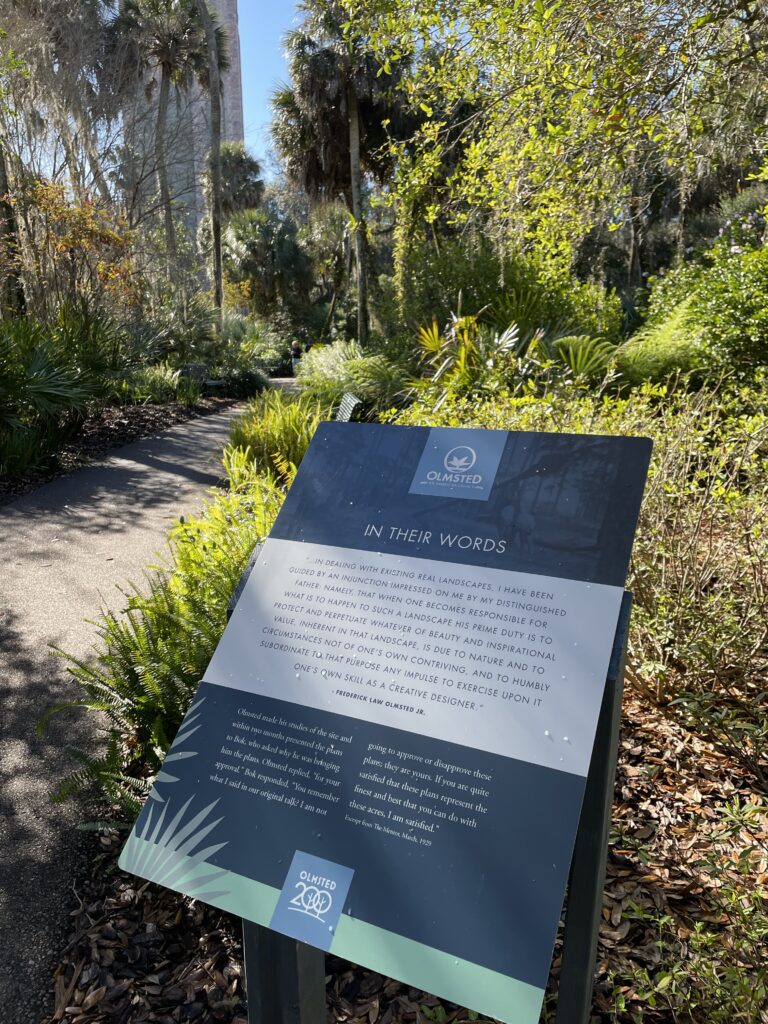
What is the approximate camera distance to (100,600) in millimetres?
4824

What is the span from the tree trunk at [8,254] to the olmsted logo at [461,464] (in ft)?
42.4

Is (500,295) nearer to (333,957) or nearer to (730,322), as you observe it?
(730,322)

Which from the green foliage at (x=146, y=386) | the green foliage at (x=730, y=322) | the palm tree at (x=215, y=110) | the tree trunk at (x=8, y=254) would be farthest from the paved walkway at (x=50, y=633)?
the palm tree at (x=215, y=110)

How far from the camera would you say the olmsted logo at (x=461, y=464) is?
1610mm

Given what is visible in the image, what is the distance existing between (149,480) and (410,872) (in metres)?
7.71

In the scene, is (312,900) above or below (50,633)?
above

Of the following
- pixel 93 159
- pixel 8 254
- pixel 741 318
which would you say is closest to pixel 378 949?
pixel 741 318

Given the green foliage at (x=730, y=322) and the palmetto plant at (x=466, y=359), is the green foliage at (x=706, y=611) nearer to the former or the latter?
the palmetto plant at (x=466, y=359)

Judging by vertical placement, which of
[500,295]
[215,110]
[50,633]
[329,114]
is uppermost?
[215,110]

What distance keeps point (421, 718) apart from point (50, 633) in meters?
3.64


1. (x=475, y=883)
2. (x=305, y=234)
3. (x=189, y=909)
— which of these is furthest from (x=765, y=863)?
(x=305, y=234)

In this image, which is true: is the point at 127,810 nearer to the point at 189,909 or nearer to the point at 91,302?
the point at 189,909

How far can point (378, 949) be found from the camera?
1167 millimetres

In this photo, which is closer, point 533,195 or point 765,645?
point 765,645
